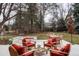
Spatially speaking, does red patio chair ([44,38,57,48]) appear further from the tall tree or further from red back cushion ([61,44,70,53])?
the tall tree

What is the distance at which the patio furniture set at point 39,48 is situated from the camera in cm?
225

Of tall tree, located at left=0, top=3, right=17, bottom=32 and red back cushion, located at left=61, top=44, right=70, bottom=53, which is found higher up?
tall tree, located at left=0, top=3, right=17, bottom=32

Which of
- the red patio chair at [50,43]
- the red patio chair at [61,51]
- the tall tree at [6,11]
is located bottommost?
the red patio chair at [61,51]

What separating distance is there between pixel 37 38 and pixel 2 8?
0.38 m

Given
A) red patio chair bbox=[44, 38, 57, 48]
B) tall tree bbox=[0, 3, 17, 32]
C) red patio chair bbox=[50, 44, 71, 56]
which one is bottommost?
red patio chair bbox=[50, 44, 71, 56]

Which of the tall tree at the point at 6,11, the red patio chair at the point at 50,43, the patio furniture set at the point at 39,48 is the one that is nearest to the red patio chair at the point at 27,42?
the patio furniture set at the point at 39,48

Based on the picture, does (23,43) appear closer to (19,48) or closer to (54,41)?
(19,48)

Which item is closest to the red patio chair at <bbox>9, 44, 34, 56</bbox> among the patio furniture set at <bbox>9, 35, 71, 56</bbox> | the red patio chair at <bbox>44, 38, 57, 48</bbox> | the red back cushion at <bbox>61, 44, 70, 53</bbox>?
the patio furniture set at <bbox>9, 35, 71, 56</bbox>

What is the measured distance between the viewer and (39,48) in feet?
7.44

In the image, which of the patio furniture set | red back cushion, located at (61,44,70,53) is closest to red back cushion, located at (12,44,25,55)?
the patio furniture set

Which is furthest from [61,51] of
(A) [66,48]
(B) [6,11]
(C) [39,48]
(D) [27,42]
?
(B) [6,11]

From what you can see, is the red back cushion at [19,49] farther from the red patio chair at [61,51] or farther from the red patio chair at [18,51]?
the red patio chair at [61,51]

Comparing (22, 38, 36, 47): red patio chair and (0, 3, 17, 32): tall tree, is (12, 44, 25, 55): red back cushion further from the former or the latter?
(0, 3, 17, 32): tall tree

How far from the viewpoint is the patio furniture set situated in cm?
225
